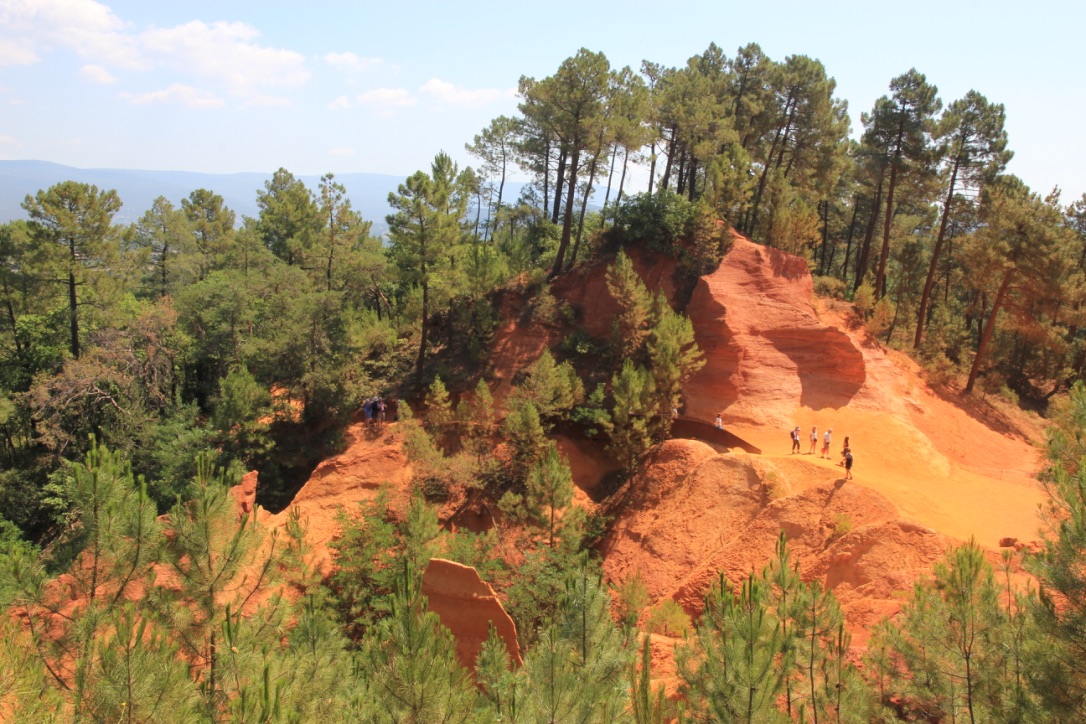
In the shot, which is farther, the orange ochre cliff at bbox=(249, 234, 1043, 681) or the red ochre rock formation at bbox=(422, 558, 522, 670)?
the orange ochre cliff at bbox=(249, 234, 1043, 681)

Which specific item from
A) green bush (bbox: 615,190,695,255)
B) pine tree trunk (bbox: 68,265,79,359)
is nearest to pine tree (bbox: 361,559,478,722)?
green bush (bbox: 615,190,695,255)

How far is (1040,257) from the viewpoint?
27.1m

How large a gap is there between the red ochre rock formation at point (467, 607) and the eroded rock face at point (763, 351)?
44.6ft

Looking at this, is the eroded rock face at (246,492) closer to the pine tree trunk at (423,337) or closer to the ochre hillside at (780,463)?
the ochre hillside at (780,463)

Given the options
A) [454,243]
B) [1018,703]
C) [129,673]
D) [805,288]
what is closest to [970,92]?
[805,288]

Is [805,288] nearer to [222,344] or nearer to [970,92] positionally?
[970,92]

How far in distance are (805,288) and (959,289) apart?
26.3 meters

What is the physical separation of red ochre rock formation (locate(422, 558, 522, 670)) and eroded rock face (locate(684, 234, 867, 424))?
13.6m

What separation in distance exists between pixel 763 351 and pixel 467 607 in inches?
690

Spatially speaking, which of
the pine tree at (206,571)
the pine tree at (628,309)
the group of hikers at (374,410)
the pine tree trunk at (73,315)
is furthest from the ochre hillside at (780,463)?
the pine tree trunk at (73,315)

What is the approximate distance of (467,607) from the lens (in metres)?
14.8

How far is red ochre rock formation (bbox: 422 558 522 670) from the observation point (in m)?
14.7

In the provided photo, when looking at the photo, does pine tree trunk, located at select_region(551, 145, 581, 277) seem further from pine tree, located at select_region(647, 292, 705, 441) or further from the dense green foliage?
pine tree, located at select_region(647, 292, 705, 441)

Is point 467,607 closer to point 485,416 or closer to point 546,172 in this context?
point 485,416
